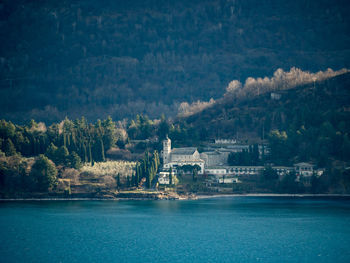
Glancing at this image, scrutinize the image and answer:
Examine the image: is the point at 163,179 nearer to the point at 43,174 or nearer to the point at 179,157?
the point at 179,157

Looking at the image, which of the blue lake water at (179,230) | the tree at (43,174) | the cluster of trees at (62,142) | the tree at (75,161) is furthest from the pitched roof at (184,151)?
the tree at (43,174)

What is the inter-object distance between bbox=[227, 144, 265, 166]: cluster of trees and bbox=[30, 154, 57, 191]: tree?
34493mm

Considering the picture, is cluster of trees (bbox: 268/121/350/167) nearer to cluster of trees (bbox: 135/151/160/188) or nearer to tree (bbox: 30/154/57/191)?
cluster of trees (bbox: 135/151/160/188)

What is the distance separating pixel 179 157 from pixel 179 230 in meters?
41.4

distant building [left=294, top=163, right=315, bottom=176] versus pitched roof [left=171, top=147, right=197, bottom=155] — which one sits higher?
pitched roof [left=171, top=147, right=197, bottom=155]

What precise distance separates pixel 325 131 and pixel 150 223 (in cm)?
5224

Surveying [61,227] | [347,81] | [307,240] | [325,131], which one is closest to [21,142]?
[61,227]

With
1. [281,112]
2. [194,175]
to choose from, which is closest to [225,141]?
[281,112]

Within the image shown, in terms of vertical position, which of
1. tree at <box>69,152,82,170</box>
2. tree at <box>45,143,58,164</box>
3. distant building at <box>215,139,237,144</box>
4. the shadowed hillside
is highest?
the shadowed hillside

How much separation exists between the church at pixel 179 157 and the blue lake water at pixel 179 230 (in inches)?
579

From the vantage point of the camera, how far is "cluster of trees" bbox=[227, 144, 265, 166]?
406ft

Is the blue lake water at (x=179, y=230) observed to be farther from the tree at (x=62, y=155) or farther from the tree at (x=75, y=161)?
the tree at (x=62, y=155)

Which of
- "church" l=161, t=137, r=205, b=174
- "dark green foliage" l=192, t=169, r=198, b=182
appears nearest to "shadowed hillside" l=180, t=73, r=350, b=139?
"church" l=161, t=137, r=205, b=174

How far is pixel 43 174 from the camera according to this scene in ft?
360
